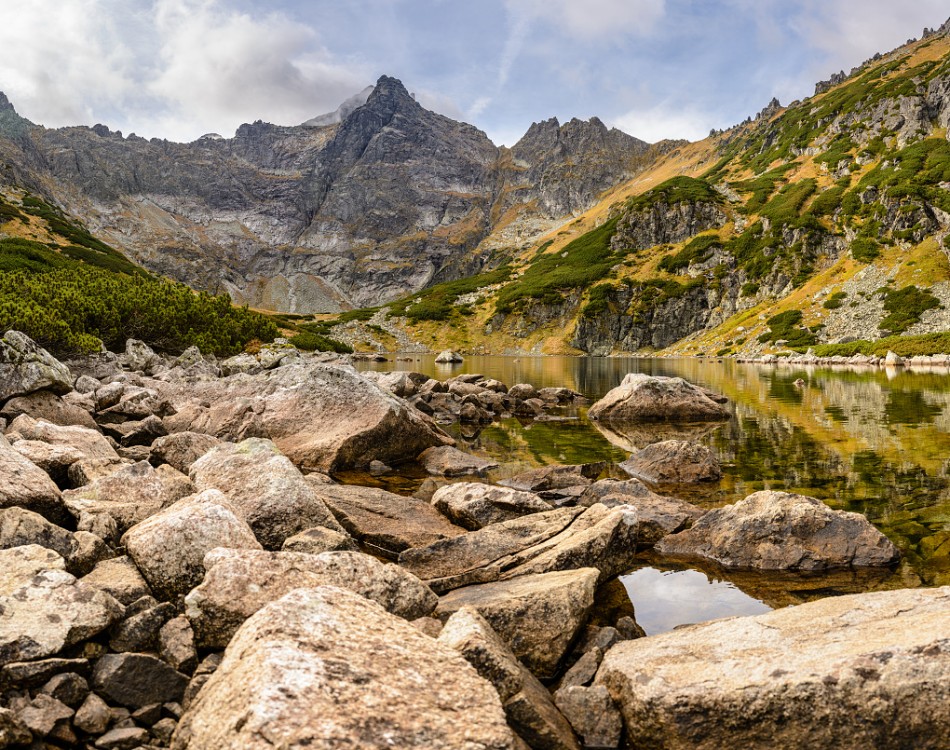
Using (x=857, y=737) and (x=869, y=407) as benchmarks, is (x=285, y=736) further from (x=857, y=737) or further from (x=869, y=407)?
(x=869, y=407)

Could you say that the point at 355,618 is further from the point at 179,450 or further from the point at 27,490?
the point at 179,450

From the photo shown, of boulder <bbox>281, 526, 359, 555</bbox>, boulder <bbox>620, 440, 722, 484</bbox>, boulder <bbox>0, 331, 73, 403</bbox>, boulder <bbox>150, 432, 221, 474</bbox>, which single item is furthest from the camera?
boulder <bbox>620, 440, 722, 484</bbox>

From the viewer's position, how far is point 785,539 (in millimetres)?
11430

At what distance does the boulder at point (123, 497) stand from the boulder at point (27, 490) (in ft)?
0.81

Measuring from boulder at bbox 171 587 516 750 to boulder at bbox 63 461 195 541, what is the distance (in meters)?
4.88

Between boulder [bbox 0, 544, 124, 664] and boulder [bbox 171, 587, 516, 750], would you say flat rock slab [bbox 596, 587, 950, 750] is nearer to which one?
boulder [bbox 171, 587, 516, 750]

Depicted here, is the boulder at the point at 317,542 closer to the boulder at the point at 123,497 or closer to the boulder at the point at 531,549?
the boulder at the point at 531,549

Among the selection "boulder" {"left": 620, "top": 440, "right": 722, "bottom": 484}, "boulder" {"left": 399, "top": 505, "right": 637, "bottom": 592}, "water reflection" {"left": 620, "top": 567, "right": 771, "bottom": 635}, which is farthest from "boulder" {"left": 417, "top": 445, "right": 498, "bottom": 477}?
"water reflection" {"left": 620, "top": 567, "right": 771, "bottom": 635}

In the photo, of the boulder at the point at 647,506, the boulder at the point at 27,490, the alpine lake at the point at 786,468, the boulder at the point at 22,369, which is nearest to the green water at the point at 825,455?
the alpine lake at the point at 786,468

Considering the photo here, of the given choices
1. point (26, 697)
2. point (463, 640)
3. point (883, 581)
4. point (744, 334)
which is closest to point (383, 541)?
point (463, 640)

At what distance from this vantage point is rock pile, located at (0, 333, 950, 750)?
4367mm

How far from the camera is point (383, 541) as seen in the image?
11.6 metres

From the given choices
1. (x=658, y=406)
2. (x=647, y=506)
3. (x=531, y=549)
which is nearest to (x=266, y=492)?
(x=531, y=549)

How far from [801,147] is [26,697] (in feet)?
774
